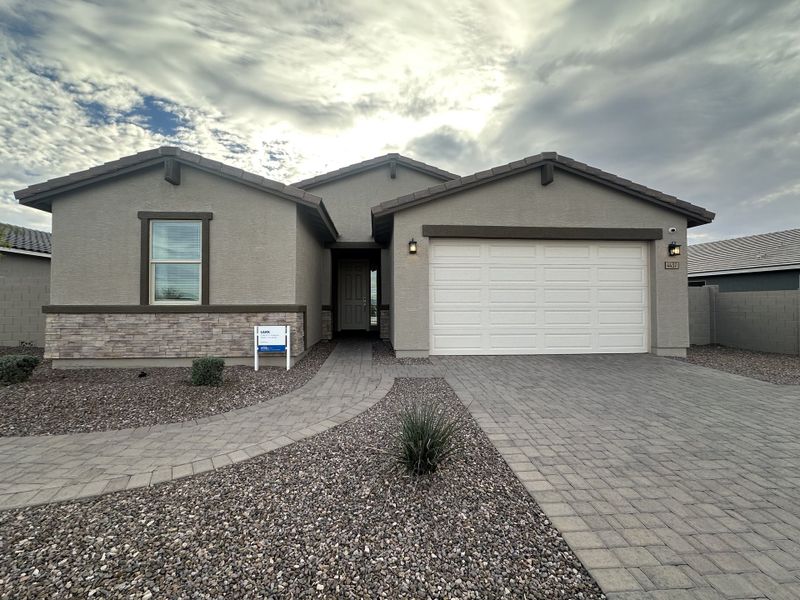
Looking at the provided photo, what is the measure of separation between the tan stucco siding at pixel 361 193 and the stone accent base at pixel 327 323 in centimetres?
246

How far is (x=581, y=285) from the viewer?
8.27 meters

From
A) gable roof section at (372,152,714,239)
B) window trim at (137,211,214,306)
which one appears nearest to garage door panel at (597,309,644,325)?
gable roof section at (372,152,714,239)

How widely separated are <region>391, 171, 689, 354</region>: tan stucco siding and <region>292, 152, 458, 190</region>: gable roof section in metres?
4.38

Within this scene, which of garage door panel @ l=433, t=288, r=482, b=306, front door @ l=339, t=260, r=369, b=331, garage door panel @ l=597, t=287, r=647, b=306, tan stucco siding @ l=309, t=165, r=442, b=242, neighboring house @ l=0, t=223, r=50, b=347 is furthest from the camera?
front door @ l=339, t=260, r=369, b=331

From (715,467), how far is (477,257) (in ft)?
19.2

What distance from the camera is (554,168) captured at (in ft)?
26.7

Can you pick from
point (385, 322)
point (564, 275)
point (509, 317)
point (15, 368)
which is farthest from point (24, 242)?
point (564, 275)

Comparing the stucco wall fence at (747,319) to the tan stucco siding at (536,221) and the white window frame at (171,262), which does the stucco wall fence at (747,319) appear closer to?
the tan stucco siding at (536,221)

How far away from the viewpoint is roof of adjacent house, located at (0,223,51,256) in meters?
10.1

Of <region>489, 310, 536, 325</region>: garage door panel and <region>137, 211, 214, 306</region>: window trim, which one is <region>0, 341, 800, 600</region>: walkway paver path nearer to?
<region>489, 310, 536, 325</region>: garage door panel

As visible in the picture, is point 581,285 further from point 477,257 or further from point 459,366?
point 459,366

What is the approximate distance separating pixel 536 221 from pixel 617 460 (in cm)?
620

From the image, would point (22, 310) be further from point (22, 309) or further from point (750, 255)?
point (750, 255)

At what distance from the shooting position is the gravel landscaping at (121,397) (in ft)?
13.2
